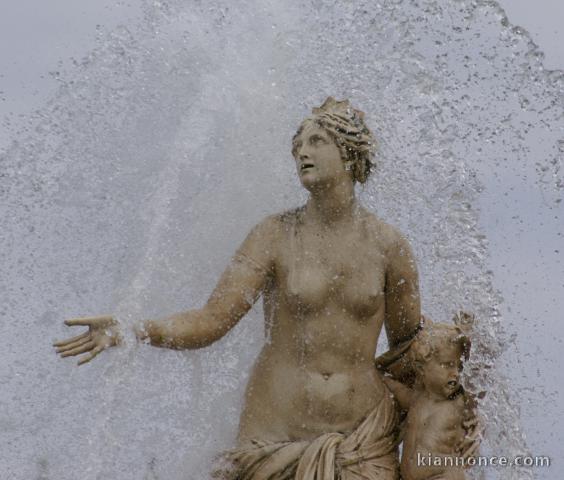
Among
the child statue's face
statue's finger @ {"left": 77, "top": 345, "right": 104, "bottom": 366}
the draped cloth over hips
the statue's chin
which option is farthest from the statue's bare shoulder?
statue's finger @ {"left": 77, "top": 345, "right": 104, "bottom": 366}

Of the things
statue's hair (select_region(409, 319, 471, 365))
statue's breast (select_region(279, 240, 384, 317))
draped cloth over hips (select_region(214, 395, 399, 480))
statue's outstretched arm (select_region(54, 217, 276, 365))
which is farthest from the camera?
statue's hair (select_region(409, 319, 471, 365))

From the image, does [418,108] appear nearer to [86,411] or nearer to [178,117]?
[178,117]

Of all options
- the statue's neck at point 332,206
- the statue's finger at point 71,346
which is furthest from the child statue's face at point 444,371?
the statue's finger at point 71,346

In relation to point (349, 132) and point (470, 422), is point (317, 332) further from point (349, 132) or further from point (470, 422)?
point (349, 132)

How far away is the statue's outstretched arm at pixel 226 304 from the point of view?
8.70 m

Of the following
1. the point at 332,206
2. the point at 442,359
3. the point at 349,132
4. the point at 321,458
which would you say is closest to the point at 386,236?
the point at 332,206

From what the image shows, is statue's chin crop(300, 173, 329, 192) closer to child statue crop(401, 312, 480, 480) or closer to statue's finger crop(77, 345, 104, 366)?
child statue crop(401, 312, 480, 480)

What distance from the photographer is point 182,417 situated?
944 cm

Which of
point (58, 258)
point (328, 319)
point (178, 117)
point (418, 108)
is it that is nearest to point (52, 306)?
point (58, 258)

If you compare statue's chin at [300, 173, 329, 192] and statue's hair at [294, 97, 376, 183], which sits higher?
statue's hair at [294, 97, 376, 183]

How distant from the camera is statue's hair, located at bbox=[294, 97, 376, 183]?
9.03 m

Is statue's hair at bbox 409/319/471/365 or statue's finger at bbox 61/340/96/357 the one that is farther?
statue's hair at bbox 409/319/471/365

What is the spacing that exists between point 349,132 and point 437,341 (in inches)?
59.4

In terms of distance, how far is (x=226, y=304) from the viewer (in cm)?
888
